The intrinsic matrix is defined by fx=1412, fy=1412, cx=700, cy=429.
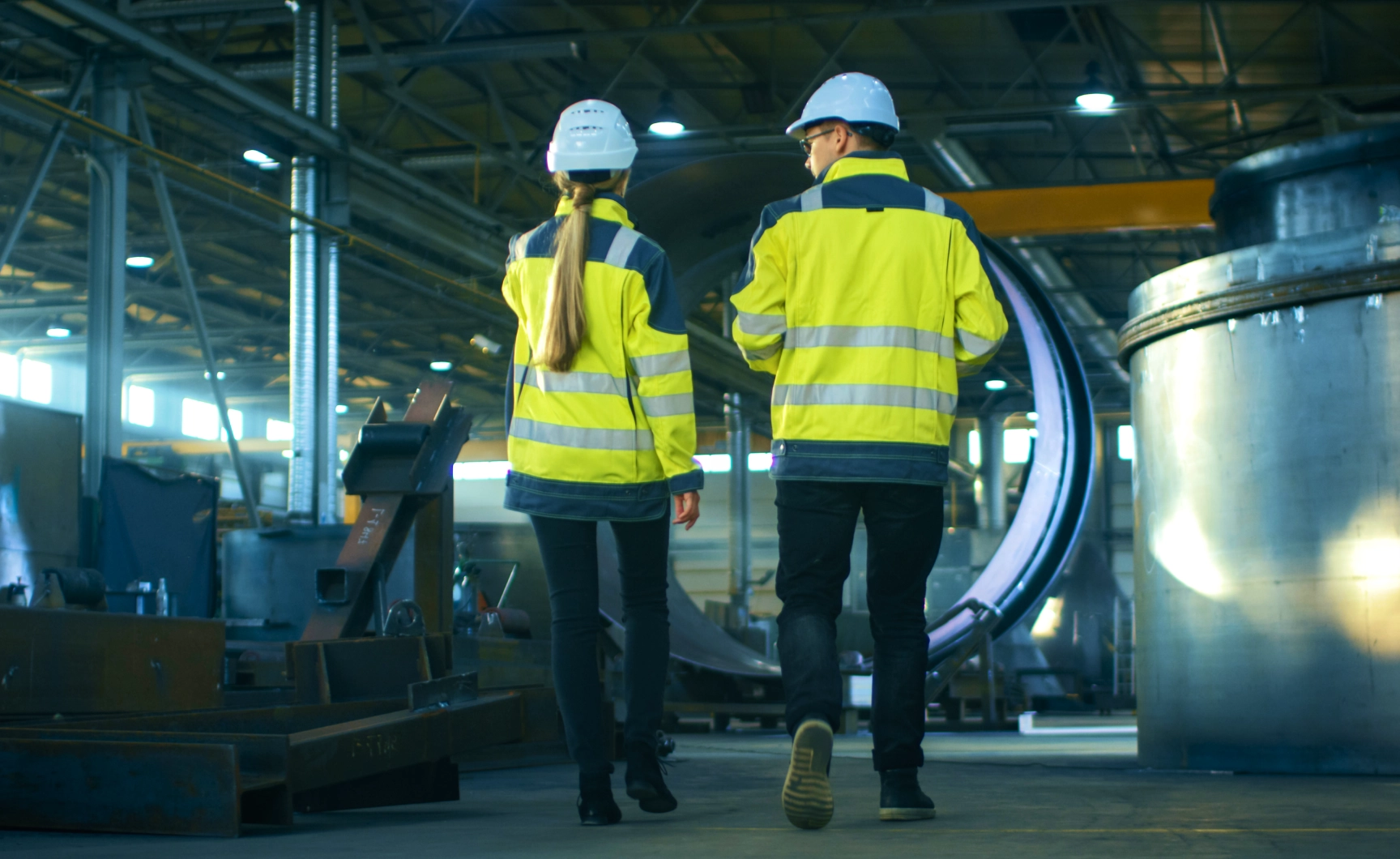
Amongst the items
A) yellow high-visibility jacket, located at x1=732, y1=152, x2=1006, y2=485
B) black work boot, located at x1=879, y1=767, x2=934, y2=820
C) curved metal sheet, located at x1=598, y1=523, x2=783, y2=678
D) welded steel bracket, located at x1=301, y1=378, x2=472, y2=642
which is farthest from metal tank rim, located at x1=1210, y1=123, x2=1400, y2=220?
curved metal sheet, located at x1=598, y1=523, x2=783, y2=678

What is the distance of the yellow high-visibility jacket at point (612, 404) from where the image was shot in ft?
9.22

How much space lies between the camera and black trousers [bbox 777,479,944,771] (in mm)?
2678

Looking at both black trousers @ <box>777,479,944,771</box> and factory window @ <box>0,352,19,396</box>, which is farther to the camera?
factory window @ <box>0,352,19,396</box>

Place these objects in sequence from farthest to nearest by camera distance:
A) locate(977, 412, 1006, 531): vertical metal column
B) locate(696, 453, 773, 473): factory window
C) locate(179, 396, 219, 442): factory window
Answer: locate(696, 453, 773, 473): factory window < locate(179, 396, 219, 442): factory window < locate(977, 412, 1006, 531): vertical metal column

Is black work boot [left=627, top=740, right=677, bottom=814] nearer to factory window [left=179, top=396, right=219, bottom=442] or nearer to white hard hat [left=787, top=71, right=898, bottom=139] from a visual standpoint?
white hard hat [left=787, top=71, right=898, bottom=139]

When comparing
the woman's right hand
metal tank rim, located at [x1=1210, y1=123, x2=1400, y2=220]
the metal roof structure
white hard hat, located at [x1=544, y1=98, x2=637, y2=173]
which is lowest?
the woman's right hand

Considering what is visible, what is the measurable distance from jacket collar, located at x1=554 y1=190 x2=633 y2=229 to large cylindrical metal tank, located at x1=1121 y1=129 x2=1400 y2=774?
1988 millimetres

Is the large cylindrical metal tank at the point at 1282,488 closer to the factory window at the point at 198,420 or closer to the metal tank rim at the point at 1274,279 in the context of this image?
the metal tank rim at the point at 1274,279

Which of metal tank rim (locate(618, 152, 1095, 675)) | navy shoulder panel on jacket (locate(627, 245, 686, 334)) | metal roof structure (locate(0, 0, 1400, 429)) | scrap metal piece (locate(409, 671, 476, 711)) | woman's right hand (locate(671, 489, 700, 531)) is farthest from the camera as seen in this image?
metal roof structure (locate(0, 0, 1400, 429))

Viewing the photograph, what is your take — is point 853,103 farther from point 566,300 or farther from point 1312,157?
point 1312,157

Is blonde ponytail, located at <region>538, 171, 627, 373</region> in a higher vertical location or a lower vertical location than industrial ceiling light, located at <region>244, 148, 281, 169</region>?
lower

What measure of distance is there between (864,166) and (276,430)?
1347 inches

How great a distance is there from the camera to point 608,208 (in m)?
2.93

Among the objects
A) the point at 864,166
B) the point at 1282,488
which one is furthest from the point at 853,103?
the point at 1282,488
